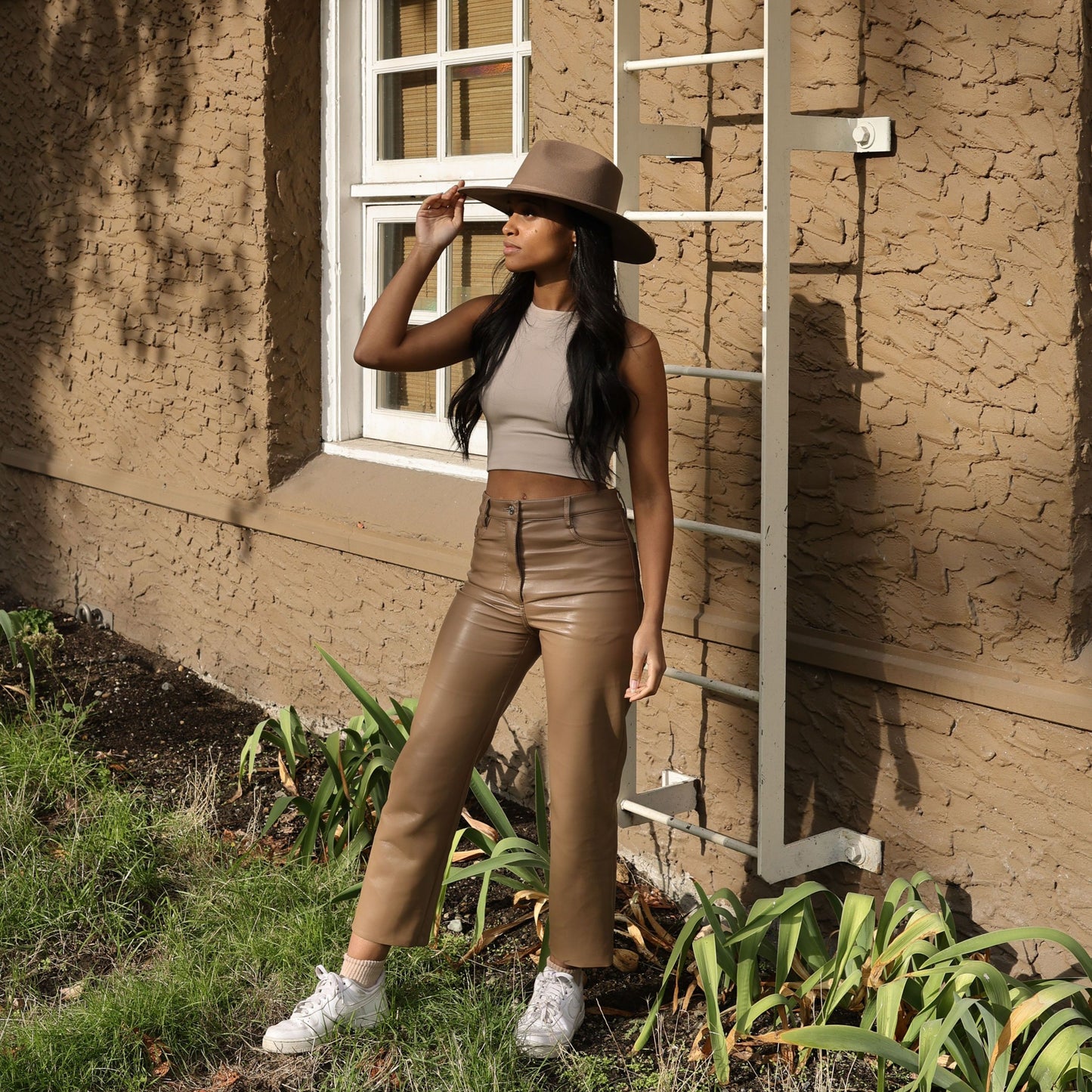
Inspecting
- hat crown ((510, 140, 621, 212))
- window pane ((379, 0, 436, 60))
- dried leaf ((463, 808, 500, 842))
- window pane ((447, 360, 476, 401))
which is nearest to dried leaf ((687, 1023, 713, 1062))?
dried leaf ((463, 808, 500, 842))

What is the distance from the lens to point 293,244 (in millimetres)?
5328

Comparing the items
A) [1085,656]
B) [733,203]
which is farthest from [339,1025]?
[733,203]

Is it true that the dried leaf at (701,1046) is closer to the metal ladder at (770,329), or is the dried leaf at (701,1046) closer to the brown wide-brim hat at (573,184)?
the metal ladder at (770,329)

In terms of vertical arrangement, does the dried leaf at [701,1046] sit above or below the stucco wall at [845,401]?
below

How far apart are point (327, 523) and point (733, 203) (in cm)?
207

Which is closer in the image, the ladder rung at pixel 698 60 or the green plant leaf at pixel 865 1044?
the green plant leaf at pixel 865 1044

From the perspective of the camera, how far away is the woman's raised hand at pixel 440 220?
10.3 feet

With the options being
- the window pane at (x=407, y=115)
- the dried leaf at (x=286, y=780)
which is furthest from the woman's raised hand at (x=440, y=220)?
the dried leaf at (x=286, y=780)

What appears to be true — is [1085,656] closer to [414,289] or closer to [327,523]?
[414,289]

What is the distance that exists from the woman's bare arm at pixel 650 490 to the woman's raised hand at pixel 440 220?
0.47 metres

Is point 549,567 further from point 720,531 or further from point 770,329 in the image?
point 770,329

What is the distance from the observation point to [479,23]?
4840 millimetres

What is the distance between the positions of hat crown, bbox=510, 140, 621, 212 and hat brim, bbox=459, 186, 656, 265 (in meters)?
0.01

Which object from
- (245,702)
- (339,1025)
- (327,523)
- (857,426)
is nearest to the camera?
(339,1025)
